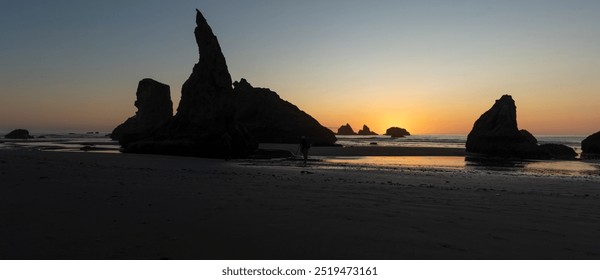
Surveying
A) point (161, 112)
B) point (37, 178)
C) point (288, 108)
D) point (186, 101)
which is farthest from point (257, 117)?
point (37, 178)

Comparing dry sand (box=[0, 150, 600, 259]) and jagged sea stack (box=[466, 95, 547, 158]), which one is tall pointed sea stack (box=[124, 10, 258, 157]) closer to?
dry sand (box=[0, 150, 600, 259])

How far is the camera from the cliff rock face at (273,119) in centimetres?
9369

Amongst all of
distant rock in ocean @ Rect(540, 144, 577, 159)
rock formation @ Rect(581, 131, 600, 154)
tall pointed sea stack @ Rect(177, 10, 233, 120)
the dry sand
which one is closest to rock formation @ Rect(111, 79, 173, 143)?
tall pointed sea stack @ Rect(177, 10, 233, 120)

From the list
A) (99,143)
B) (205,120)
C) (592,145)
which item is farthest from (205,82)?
(592,145)

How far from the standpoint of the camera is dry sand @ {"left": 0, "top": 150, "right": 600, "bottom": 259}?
5.43 meters

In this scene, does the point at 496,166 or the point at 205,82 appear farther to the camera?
the point at 205,82

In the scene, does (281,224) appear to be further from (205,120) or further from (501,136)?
(501,136)

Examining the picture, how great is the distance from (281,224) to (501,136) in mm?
55458

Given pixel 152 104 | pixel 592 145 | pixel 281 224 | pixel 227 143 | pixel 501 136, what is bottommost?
pixel 281 224

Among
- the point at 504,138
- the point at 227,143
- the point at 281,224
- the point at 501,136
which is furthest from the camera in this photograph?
the point at 501,136

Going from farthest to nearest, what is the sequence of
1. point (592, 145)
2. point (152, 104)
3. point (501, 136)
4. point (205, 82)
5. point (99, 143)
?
point (152, 104), point (99, 143), point (592, 145), point (501, 136), point (205, 82)

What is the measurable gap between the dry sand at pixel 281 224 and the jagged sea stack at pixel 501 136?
1685 inches

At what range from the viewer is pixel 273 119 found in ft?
323

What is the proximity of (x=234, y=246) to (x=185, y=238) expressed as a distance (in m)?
0.85
